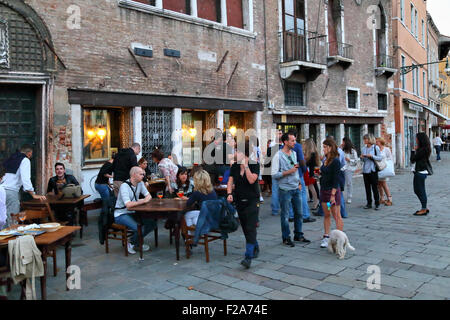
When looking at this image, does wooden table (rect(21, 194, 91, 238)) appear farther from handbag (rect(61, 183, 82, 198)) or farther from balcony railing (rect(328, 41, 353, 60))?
balcony railing (rect(328, 41, 353, 60))

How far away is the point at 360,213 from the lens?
29.7 ft

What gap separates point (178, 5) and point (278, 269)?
27.9ft

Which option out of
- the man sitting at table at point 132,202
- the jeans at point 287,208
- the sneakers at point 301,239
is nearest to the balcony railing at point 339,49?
the jeans at point 287,208

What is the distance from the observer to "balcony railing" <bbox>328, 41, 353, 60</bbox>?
1694cm

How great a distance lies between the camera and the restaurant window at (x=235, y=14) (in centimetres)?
1257

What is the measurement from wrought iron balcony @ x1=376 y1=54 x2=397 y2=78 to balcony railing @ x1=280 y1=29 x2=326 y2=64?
16.0ft

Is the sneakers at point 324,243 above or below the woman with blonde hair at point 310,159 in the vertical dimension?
below

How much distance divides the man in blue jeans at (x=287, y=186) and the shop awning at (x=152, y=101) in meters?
4.78

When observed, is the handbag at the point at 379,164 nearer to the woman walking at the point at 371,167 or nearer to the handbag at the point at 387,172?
the woman walking at the point at 371,167

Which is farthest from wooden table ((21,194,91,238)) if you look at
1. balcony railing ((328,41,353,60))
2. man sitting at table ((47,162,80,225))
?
balcony railing ((328,41,353,60))

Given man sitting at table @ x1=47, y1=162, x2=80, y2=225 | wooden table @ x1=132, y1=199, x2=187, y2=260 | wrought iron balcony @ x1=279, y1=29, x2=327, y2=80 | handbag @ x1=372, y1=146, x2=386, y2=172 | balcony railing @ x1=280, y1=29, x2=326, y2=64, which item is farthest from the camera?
balcony railing @ x1=280, y1=29, x2=326, y2=64

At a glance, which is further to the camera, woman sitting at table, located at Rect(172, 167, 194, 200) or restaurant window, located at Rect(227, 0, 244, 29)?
restaurant window, located at Rect(227, 0, 244, 29)

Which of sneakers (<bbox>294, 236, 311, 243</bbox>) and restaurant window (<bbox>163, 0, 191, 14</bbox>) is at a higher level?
restaurant window (<bbox>163, 0, 191, 14</bbox>)
